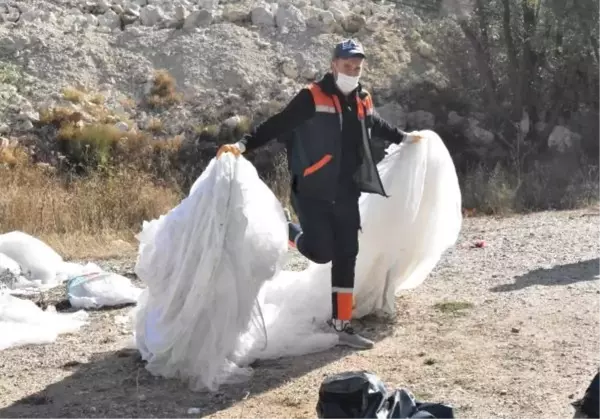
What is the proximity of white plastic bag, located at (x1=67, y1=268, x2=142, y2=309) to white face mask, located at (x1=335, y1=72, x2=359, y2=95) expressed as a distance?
236 cm

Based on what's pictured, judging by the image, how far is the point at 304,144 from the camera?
5.39 m

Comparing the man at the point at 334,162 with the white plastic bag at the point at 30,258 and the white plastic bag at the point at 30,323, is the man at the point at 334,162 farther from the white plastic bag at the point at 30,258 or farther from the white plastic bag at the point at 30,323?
the white plastic bag at the point at 30,258

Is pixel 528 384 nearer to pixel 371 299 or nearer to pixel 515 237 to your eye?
pixel 371 299

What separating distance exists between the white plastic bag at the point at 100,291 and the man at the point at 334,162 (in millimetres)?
1818

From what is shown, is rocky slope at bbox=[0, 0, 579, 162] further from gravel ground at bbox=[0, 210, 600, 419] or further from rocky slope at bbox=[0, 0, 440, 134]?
gravel ground at bbox=[0, 210, 600, 419]

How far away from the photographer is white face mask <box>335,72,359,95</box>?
5379 millimetres

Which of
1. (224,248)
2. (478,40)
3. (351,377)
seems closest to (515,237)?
(224,248)

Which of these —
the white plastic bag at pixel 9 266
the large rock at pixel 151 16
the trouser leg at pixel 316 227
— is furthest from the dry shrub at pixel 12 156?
the trouser leg at pixel 316 227

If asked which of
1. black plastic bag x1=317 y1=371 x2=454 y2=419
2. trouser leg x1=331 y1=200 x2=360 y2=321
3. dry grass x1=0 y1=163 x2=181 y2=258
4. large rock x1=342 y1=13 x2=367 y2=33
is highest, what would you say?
large rock x1=342 y1=13 x2=367 y2=33

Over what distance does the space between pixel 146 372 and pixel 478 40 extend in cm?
1293

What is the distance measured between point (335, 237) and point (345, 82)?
2.99 ft

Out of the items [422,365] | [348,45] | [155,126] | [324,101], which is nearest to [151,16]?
[155,126]

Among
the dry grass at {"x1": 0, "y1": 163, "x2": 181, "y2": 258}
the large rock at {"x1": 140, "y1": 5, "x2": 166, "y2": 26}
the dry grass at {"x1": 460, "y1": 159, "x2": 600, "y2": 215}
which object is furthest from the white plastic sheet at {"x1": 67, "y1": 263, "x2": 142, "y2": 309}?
the large rock at {"x1": 140, "y1": 5, "x2": 166, "y2": 26}

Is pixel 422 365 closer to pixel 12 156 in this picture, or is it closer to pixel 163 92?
pixel 12 156
